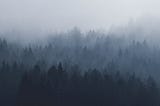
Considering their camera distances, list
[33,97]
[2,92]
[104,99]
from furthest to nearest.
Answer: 1. [2,92]
2. [104,99]
3. [33,97]

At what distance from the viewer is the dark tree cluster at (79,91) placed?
94.4 metres

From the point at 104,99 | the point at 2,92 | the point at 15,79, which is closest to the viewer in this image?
the point at 104,99

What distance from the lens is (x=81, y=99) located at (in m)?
98.9

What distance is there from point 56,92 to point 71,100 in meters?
3.36

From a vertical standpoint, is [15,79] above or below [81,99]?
above

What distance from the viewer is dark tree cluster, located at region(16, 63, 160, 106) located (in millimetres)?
94438

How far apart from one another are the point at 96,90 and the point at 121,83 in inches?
253

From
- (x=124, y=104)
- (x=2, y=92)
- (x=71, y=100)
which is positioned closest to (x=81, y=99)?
(x=71, y=100)

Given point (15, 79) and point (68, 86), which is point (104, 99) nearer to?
point (68, 86)

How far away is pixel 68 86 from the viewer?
333ft

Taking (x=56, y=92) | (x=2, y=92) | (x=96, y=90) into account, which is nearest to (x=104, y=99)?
(x=96, y=90)

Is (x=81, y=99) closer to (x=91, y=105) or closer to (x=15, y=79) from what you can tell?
(x=91, y=105)

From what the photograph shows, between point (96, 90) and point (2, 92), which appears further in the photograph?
point (2, 92)

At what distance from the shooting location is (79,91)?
10106 cm
